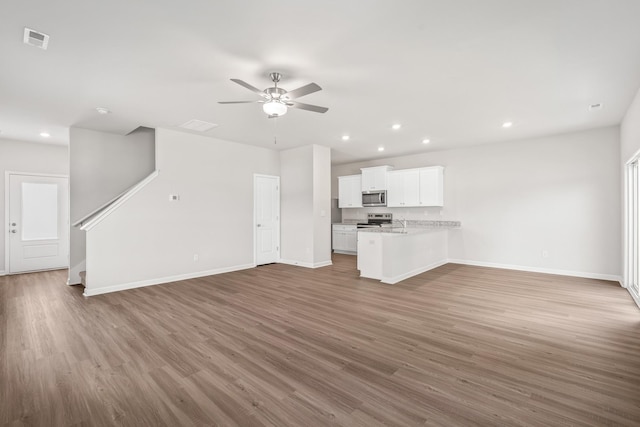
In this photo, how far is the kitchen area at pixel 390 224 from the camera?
548 centimetres

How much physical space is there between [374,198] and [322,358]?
610 cm

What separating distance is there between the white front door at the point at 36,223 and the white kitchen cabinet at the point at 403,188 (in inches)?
311

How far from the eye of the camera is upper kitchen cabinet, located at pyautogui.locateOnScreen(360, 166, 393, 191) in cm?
806

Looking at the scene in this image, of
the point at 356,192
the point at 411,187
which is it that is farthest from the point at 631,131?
the point at 356,192

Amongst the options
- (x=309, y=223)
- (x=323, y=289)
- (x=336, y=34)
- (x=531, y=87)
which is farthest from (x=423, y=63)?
(x=309, y=223)

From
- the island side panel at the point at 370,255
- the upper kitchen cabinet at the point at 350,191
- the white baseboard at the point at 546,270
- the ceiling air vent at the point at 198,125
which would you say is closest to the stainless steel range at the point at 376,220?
the upper kitchen cabinet at the point at 350,191

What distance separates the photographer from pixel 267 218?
7148mm

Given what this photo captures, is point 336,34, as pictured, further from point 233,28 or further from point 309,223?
point 309,223

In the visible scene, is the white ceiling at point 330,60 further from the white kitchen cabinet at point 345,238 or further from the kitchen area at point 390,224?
the white kitchen cabinet at point 345,238

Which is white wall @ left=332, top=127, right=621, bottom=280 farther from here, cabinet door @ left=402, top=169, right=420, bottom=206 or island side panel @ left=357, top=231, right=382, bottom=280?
island side panel @ left=357, top=231, right=382, bottom=280

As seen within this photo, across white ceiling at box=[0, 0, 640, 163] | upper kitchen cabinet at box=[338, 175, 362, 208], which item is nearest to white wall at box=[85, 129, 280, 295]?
white ceiling at box=[0, 0, 640, 163]

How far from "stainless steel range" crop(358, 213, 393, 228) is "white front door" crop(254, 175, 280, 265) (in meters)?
2.64

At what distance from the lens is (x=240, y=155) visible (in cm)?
657

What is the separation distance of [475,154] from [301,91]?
546 cm
